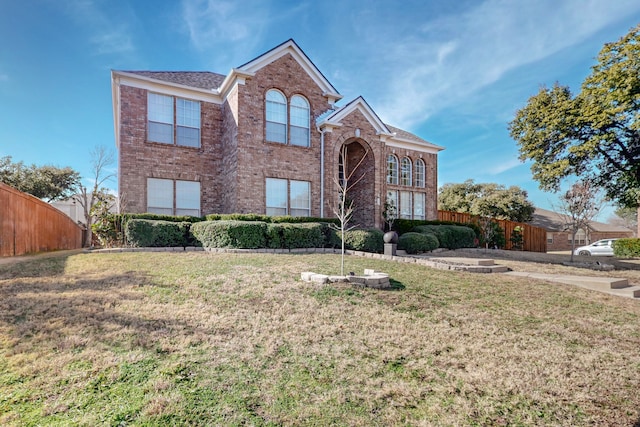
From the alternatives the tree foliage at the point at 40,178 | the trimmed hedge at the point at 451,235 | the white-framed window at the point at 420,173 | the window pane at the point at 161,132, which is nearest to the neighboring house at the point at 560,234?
the white-framed window at the point at 420,173

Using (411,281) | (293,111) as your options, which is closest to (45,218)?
(293,111)

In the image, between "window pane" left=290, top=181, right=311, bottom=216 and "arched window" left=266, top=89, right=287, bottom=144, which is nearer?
"arched window" left=266, top=89, right=287, bottom=144

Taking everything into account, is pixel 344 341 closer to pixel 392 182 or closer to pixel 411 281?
pixel 411 281

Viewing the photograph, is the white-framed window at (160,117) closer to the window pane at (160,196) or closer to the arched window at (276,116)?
the window pane at (160,196)

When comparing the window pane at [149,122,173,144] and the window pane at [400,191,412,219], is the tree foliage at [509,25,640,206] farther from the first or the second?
the window pane at [149,122,173,144]

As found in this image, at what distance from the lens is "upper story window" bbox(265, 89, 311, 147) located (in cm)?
1458

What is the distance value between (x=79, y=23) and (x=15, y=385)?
34.4 feet

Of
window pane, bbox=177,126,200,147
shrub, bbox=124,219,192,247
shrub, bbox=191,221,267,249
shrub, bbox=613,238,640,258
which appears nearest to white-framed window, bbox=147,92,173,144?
window pane, bbox=177,126,200,147

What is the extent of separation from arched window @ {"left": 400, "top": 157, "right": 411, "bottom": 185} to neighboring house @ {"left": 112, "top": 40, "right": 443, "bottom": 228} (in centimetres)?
375

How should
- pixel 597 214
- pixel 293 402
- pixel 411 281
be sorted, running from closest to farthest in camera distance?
pixel 293 402, pixel 411 281, pixel 597 214

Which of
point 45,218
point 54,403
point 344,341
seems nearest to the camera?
point 54,403

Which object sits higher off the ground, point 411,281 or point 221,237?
point 221,237

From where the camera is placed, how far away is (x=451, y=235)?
50.8 feet

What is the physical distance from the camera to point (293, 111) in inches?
595
